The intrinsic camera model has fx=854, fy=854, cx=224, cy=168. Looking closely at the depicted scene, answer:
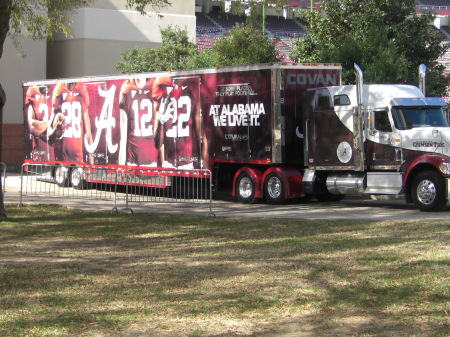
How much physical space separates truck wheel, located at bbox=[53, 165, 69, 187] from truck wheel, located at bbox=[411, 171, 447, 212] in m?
12.7

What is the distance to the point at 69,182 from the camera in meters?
28.0

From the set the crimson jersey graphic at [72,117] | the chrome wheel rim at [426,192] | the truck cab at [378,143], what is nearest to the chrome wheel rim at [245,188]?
the truck cab at [378,143]

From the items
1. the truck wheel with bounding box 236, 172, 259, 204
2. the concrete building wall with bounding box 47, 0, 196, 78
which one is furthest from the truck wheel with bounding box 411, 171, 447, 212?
the concrete building wall with bounding box 47, 0, 196, 78

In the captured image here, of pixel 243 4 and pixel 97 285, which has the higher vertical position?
pixel 243 4

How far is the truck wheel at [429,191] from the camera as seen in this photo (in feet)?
62.7

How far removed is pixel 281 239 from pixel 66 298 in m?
5.69

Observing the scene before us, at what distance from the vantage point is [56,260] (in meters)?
12.3

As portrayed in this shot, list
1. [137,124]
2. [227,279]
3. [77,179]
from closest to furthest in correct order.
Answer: [227,279] < [137,124] < [77,179]

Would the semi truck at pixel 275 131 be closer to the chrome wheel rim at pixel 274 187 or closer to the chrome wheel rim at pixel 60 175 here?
the chrome wheel rim at pixel 274 187

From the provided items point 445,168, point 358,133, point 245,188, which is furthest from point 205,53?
point 445,168

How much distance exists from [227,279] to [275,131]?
11.3 m

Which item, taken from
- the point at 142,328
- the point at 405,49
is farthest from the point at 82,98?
the point at 142,328

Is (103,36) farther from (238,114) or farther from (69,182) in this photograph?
(238,114)

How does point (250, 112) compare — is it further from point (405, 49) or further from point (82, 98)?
point (405, 49)
